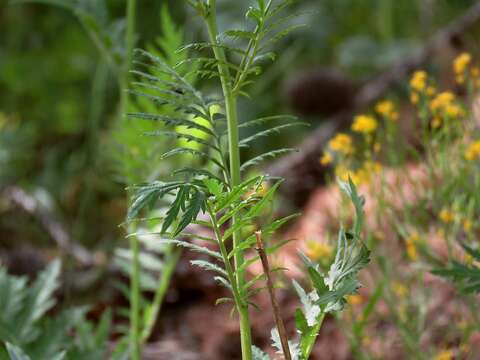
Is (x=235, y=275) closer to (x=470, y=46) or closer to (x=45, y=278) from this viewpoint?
(x=45, y=278)

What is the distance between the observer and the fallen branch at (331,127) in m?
2.23

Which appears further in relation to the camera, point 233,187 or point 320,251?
point 320,251

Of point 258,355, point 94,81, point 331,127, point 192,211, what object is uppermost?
point 94,81

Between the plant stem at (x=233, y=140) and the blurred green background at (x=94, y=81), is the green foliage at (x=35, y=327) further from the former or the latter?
the blurred green background at (x=94, y=81)

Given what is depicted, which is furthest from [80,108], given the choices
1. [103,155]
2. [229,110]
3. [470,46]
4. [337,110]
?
[229,110]

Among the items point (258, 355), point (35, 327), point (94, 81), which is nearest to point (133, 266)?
point (35, 327)

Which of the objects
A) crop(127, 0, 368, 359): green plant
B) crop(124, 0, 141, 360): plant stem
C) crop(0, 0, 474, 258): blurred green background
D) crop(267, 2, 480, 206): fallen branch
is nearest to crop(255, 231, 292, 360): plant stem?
crop(127, 0, 368, 359): green plant

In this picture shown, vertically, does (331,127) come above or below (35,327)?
above

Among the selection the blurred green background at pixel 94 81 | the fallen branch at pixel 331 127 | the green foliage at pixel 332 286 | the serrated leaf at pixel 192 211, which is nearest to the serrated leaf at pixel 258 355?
the green foliage at pixel 332 286

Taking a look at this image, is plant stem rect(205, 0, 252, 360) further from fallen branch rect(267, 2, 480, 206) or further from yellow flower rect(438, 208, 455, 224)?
fallen branch rect(267, 2, 480, 206)

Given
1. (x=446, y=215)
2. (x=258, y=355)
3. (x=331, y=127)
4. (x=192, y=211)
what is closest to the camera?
(x=192, y=211)

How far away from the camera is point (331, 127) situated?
2.36 metres

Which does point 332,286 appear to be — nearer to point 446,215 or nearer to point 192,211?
point 192,211

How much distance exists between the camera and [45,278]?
41.7 inches
